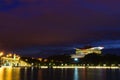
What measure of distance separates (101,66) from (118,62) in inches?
338

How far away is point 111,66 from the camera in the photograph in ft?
646

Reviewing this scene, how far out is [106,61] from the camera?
198m

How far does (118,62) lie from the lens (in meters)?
199

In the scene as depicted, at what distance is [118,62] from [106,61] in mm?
6226

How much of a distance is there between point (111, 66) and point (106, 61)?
342 cm

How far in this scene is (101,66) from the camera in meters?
199

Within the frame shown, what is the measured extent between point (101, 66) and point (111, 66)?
4957 millimetres

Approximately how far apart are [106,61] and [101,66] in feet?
11.5
